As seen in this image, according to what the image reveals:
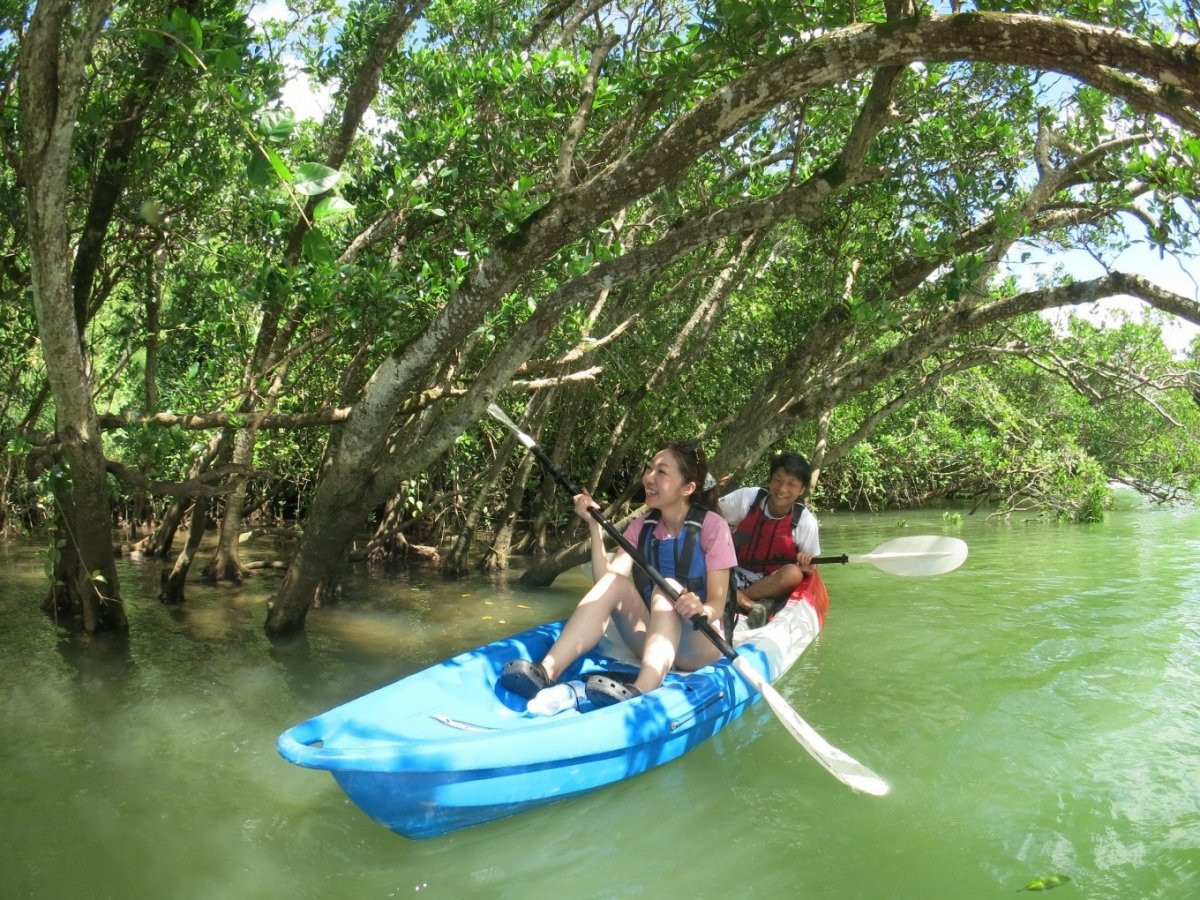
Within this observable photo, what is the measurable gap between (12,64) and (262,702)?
4000mm

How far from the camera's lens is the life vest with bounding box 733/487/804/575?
6305mm

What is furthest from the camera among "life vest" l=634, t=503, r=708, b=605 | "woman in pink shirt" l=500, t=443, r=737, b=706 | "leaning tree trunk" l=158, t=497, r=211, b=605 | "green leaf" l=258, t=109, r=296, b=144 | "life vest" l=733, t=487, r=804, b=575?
"leaning tree trunk" l=158, t=497, r=211, b=605

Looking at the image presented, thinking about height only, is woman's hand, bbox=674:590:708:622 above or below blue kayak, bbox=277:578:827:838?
above

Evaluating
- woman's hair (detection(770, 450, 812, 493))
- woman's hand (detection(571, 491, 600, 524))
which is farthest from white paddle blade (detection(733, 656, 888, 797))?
woman's hair (detection(770, 450, 812, 493))

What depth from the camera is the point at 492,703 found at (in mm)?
4102

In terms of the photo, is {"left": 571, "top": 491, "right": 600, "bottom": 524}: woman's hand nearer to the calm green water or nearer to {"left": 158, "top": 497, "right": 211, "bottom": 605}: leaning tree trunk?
the calm green water

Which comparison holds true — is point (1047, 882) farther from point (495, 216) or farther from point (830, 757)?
point (495, 216)

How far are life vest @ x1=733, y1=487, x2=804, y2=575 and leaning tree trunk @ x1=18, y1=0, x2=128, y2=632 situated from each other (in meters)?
4.34

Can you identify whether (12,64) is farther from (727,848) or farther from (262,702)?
(727,848)

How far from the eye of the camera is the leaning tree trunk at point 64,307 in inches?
152

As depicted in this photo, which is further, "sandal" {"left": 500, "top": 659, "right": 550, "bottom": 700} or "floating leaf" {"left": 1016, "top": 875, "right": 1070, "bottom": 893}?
"sandal" {"left": 500, "top": 659, "right": 550, "bottom": 700}

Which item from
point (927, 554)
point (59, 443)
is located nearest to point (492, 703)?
point (59, 443)

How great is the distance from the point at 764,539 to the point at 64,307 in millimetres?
4689

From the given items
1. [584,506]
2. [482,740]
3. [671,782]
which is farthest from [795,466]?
[482,740]
